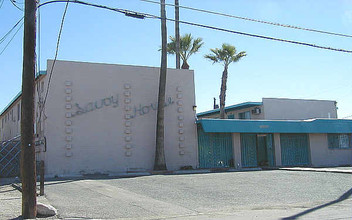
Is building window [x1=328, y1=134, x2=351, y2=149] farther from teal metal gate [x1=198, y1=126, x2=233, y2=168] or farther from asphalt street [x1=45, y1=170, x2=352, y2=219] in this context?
asphalt street [x1=45, y1=170, x2=352, y2=219]

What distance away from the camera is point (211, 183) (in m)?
16.4

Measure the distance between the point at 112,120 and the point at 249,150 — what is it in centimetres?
985

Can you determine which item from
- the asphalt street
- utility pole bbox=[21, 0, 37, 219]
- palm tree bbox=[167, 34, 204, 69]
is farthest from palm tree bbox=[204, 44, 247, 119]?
utility pole bbox=[21, 0, 37, 219]

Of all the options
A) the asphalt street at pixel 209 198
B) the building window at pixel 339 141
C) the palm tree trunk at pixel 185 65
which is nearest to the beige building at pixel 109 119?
the palm tree trunk at pixel 185 65

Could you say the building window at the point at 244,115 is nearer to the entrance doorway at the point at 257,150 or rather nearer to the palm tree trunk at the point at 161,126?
the entrance doorway at the point at 257,150

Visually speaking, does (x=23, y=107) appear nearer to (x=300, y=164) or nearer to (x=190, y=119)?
(x=190, y=119)

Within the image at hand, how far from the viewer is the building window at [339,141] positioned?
2969 cm

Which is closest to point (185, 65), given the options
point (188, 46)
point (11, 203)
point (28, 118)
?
point (188, 46)

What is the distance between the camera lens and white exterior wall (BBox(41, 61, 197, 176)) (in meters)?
22.0

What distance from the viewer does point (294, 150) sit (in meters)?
28.3

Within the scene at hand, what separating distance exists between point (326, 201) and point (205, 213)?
4.29 m

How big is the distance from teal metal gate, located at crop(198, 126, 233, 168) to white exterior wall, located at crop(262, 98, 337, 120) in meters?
8.53

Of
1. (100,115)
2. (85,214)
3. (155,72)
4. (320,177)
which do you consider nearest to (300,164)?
(320,177)

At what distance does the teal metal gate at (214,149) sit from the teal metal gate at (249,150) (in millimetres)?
1022
